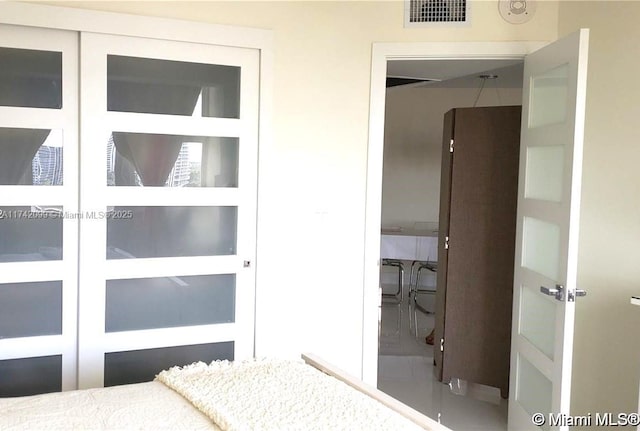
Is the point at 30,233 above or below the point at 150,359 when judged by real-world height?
above

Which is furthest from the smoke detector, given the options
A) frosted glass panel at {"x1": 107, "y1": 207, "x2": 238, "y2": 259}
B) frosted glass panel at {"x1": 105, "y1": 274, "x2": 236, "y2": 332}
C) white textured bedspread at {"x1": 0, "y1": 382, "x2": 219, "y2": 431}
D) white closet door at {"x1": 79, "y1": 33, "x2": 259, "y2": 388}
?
white textured bedspread at {"x1": 0, "y1": 382, "x2": 219, "y2": 431}

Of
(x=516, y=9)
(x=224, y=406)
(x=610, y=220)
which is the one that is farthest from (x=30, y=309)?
(x=516, y=9)

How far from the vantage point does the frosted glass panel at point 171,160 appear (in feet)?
10.2

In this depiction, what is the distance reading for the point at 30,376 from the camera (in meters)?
3.04

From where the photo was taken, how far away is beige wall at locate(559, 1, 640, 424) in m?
2.97

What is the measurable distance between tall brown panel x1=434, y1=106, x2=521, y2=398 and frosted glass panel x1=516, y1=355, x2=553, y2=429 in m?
0.65

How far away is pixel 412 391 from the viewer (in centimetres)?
416

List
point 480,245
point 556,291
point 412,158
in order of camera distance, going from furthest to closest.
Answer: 1. point 412,158
2. point 480,245
3. point 556,291

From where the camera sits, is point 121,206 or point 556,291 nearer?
point 556,291

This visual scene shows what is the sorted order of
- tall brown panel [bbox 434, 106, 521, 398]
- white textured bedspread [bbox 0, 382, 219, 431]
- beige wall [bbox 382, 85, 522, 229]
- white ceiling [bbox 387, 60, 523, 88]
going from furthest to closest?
beige wall [bbox 382, 85, 522, 229]
tall brown panel [bbox 434, 106, 521, 398]
white ceiling [bbox 387, 60, 523, 88]
white textured bedspread [bbox 0, 382, 219, 431]

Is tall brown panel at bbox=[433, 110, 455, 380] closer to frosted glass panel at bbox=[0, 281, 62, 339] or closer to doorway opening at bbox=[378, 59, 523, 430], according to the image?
doorway opening at bbox=[378, 59, 523, 430]

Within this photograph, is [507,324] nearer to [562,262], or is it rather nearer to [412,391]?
[412,391]

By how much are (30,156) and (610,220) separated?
280cm

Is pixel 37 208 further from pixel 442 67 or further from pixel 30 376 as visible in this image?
pixel 442 67
